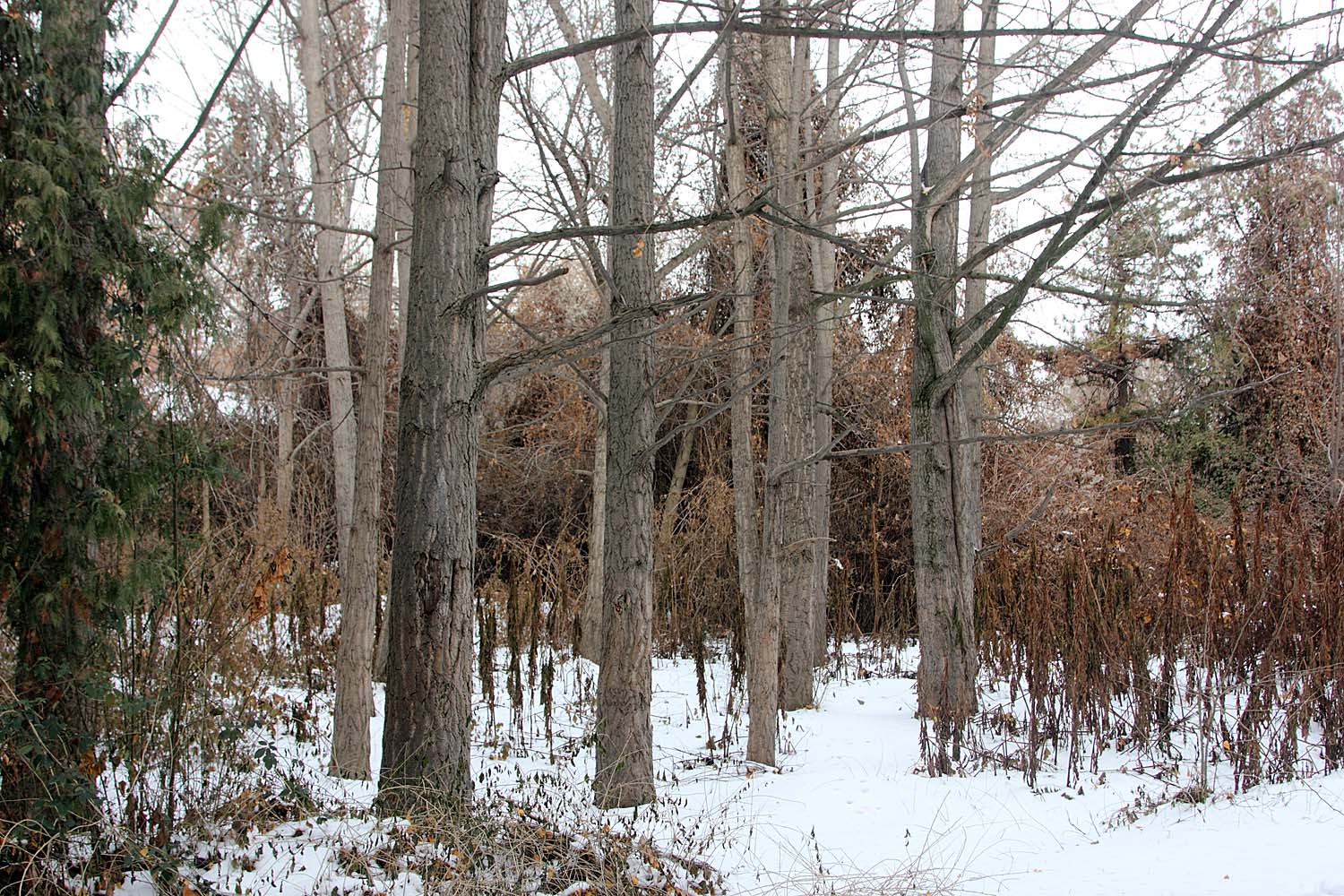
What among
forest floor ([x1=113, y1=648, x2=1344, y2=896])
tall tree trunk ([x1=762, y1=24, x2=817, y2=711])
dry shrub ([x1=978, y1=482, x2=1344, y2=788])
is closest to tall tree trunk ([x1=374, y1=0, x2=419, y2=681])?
forest floor ([x1=113, y1=648, x2=1344, y2=896])

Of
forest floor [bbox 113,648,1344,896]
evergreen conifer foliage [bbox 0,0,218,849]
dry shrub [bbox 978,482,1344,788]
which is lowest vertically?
forest floor [bbox 113,648,1344,896]

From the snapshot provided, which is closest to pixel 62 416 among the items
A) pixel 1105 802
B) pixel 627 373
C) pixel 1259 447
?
pixel 627 373

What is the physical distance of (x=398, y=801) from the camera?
13.1ft

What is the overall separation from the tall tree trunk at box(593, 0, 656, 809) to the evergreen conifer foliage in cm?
212

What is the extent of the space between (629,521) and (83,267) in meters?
2.72

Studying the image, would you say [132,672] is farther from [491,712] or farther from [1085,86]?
[1085,86]

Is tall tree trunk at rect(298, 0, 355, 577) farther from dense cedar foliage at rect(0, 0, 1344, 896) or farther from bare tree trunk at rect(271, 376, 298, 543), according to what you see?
bare tree trunk at rect(271, 376, 298, 543)

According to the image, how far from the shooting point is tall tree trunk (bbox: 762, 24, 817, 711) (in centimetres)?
674

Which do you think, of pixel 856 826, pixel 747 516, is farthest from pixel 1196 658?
pixel 747 516

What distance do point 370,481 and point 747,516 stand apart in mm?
2977

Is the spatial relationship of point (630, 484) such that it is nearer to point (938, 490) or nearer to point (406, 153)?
point (938, 490)

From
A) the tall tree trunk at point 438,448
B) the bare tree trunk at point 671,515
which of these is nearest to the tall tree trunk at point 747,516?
the bare tree trunk at point 671,515

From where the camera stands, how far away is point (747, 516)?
7.86 metres

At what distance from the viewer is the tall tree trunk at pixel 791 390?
6742mm
